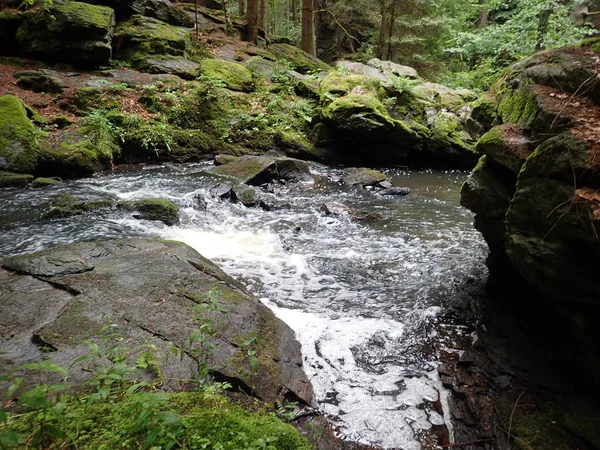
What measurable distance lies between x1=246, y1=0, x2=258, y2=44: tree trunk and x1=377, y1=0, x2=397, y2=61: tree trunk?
786 cm

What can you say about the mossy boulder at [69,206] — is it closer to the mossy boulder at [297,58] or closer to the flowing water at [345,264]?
the flowing water at [345,264]

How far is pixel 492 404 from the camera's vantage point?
374cm

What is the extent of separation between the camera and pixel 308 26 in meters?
22.2

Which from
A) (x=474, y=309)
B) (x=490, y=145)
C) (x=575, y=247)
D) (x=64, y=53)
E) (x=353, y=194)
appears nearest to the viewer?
(x=575, y=247)

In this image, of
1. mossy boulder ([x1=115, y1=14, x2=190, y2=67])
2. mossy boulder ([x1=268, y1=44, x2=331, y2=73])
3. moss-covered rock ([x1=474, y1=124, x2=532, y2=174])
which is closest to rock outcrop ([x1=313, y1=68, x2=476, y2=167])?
mossy boulder ([x1=268, y1=44, x2=331, y2=73])

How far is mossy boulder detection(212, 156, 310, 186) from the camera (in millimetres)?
11719

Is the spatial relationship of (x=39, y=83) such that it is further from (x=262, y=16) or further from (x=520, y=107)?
(x=262, y=16)

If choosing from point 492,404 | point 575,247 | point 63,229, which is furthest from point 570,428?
point 63,229

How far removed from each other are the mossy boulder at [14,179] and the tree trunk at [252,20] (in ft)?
52.2

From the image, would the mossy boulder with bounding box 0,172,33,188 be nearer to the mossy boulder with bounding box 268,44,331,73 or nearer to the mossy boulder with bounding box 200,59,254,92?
the mossy boulder with bounding box 200,59,254,92

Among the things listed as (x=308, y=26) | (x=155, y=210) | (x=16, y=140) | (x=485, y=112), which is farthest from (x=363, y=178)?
(x=308, y=26)

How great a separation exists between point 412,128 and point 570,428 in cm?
1389

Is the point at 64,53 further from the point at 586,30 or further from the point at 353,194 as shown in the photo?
the point at 586,30

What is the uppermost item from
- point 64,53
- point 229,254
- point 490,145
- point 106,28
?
point 106,28
